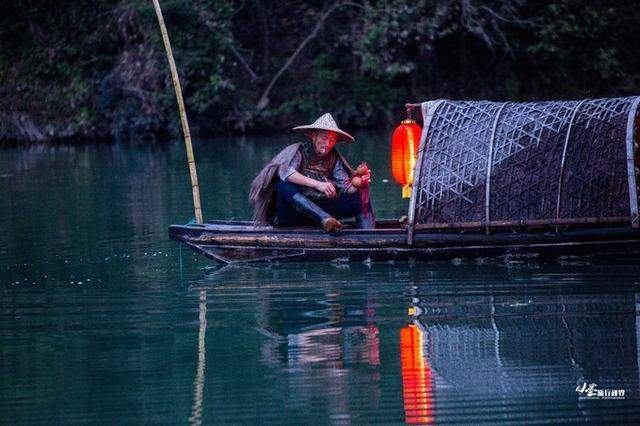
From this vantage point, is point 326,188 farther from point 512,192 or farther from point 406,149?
point 512,192

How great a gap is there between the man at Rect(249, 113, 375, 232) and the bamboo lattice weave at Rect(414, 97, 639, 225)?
0.57 m

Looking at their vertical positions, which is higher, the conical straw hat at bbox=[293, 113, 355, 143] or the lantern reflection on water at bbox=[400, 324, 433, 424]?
the conical straw hat at bbox=[293, 113, 355, 143]

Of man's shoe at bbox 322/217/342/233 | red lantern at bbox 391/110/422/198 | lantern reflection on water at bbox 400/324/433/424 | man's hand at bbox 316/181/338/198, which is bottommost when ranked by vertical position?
lantern reflection on water at bbox 400/324/433/424

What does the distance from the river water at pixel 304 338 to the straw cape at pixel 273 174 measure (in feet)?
1.47

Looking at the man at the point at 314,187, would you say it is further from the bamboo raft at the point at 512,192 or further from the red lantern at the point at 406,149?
the red lantern at the point at 406,149

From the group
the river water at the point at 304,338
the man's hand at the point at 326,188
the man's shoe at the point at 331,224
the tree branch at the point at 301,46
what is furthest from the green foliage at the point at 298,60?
the man's shoe at the point at 331,224

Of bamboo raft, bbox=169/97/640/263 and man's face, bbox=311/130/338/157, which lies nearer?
bamboo raft, bbox=169/97/640/263

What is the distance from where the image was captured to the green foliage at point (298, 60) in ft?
69.5

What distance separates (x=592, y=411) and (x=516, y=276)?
290 centimetres

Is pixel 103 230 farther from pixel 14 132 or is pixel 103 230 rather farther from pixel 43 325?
pixel 14 132

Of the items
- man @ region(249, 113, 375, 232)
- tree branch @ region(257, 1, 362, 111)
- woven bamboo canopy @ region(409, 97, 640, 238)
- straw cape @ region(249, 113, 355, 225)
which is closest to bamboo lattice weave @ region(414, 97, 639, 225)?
woven bamboo canopy @ region(409, 97, 640, 238)

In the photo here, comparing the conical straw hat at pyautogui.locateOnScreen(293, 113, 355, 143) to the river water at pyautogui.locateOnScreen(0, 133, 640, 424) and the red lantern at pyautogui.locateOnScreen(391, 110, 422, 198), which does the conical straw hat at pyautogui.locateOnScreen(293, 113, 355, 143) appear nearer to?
the red lantern at pyautogui.locateOnScreen(391, 110, 422, 198)

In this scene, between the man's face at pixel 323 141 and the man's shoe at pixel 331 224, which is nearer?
the man's shoe at pixel 331 224

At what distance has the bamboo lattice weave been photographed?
8391 mm
